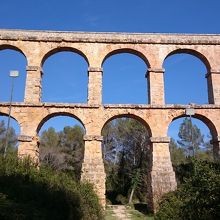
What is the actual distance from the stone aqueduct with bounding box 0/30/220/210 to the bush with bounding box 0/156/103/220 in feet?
26.8

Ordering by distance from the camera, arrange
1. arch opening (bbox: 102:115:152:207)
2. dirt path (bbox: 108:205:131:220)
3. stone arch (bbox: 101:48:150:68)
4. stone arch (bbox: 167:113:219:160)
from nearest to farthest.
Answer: dirt path (bbox: 108:205:131:220)
stone arch (bbox: 167:113:219:160)
stone arch (bbox: 101:48:150:68)
arch opening (bbox: 102:115:152:207)

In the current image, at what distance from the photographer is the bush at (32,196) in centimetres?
552

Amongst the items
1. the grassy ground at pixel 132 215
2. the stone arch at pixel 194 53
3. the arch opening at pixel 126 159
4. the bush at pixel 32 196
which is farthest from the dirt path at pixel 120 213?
the stone arch at pixel 194 53

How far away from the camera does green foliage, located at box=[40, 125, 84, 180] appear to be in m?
29.9

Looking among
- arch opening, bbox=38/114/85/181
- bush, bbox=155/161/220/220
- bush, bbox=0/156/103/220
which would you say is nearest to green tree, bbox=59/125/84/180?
arch opening, bbox=38/114/85/181

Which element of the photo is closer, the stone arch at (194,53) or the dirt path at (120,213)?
the dirt path at (120,213)

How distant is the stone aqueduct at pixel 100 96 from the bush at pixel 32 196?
817 centimetres

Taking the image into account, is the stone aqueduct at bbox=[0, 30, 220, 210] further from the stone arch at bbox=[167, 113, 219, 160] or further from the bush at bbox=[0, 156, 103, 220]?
the bush at bbox=[0, 156, 103, 220]

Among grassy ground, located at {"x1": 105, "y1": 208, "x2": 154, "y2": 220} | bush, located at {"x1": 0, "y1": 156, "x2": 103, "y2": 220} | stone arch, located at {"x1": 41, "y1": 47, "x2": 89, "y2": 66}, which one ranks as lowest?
grassy ground, located at {"x1": 105, "y1": 208, "x2": 154, "y2": 220}

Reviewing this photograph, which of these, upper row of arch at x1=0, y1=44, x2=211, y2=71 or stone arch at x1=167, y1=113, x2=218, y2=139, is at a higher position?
upper row of arch at x1=0, y1=44, x2=211, y2=71

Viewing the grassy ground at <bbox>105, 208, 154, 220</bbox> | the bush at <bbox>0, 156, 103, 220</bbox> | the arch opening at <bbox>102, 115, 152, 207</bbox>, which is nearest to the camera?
the bush at <bbox>0, 156, 103, 220</bbox>

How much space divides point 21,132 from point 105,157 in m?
14.7

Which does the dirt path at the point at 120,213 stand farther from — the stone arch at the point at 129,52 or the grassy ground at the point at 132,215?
the stone arch at the point at 129,52

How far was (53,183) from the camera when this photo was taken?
9055mm
